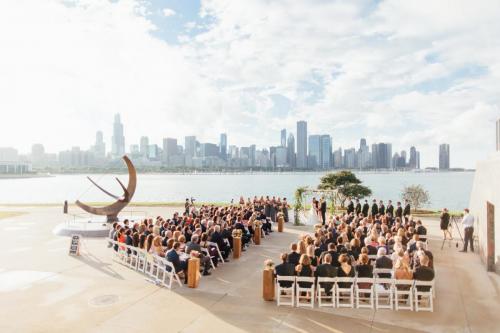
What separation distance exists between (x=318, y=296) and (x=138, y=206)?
28.8 metres

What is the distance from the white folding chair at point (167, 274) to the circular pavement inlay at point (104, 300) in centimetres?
141

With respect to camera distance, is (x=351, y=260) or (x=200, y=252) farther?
(x=200, y=252)

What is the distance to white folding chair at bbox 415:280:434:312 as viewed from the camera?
926 cm

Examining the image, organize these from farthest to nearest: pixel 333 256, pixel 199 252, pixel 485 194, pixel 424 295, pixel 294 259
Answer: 1. pixel 485 194
2. pixel 199 252
3. pixel 333 256
4. pixel 294 259
5. pixel 424 295

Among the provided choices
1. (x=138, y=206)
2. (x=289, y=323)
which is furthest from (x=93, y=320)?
(x=138, y=206)

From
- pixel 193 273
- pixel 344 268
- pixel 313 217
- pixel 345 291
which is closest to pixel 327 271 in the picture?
pixel 344 268

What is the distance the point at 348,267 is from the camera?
9977mm

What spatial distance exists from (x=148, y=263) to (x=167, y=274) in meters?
1.95

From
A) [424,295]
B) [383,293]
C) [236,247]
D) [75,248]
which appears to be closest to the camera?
[424,295]

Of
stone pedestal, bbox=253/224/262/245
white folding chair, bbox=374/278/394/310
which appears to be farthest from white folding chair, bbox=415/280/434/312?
stone pedestal, bbox=253/224/262/245

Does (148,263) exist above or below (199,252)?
below

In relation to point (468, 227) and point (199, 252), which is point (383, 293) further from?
point (468, 227)

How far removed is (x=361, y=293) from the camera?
33.9ft

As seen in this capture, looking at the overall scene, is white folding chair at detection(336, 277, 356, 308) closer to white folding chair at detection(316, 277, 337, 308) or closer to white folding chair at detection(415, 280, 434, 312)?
white folding chair at detection(316, 277, 337, 308)
